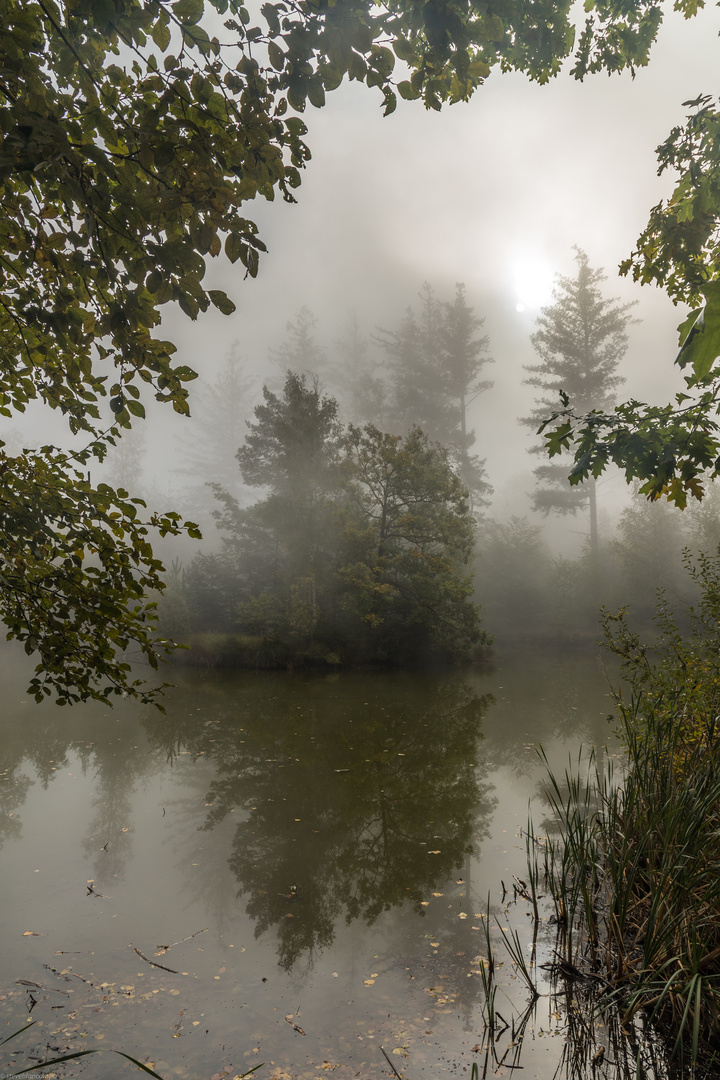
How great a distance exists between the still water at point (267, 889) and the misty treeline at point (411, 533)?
574 cm

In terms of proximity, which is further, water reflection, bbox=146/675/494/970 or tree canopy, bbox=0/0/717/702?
water reflection, bbox=146/675/494/970

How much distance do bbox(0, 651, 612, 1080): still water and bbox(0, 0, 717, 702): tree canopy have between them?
2.03 m

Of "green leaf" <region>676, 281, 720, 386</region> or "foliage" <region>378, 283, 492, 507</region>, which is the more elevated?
"foliage" <region>378, 283, 492, 507</region>

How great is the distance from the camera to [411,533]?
1642 cm

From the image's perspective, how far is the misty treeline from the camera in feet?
52.6

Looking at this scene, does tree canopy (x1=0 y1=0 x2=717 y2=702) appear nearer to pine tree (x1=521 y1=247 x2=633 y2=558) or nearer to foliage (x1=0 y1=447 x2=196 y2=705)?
foliage (x1=0 y1=447 x2=196 y2=705)

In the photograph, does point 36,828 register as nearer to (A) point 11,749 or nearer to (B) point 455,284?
(A) point 11,749

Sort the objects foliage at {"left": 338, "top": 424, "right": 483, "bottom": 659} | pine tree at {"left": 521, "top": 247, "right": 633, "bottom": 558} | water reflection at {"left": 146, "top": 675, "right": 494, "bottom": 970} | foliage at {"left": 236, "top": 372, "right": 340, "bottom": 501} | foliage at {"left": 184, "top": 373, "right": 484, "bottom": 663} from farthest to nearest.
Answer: pine tree at {"left": 521, "top": 247, "right": 633, "bottom": 558} → foliage at {"left": 236, "top": 372, "right": 340, "bottom": 501} → foliage at {"left": 184, "top": 373, "right": 484, "bottom": 663} → foliage at {"left": 338, "top": 424, "right": 483, "bottom": 659} → water reflection at {"left": 146, "top": 675, "right": 494, "bottom": 970}

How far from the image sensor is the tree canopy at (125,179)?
2012mm

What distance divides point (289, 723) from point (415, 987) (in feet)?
23.2

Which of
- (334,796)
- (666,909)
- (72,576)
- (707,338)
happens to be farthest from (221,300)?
(334,796)

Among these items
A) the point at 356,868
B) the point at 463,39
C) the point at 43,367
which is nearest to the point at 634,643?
the point at 356,868

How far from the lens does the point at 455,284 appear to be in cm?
3250

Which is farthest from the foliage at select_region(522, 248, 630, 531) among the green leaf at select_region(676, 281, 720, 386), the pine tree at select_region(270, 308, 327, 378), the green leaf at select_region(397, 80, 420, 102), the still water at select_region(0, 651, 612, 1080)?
the green leaf at select_region(676, 281, 720, 386)
